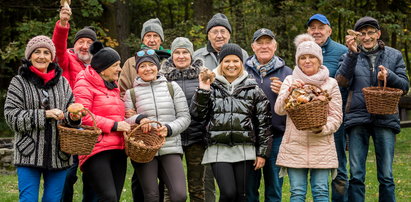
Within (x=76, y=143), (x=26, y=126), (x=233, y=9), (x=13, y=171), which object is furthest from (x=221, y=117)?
(x=233, y=9)

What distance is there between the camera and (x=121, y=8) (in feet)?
53.0

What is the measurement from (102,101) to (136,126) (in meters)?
0.41

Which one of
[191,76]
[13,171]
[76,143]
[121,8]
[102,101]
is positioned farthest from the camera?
[121,8]

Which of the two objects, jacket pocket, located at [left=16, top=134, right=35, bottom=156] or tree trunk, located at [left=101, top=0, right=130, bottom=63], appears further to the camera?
tree trunk, located at [left=101, top=0, right=130, bottom=63]

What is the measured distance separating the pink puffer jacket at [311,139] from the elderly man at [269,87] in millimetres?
304

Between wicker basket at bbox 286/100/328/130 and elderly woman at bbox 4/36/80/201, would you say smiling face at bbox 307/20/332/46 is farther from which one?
elderly woman at bbox 4/36/80/201

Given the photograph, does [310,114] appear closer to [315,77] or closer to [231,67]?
[315,77]

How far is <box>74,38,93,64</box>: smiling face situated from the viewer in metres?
6.27

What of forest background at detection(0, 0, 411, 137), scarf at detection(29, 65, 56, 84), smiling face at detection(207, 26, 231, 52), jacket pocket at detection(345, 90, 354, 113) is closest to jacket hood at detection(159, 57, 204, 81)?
smiling face at detection(207, 26, 231, 52)

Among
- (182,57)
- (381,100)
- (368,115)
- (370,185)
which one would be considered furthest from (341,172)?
(370,185)

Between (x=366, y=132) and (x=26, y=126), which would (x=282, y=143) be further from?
(x=26, y=126)

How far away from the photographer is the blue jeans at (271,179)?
5801 mm

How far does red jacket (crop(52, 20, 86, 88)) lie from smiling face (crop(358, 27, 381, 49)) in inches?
127

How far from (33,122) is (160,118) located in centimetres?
125
